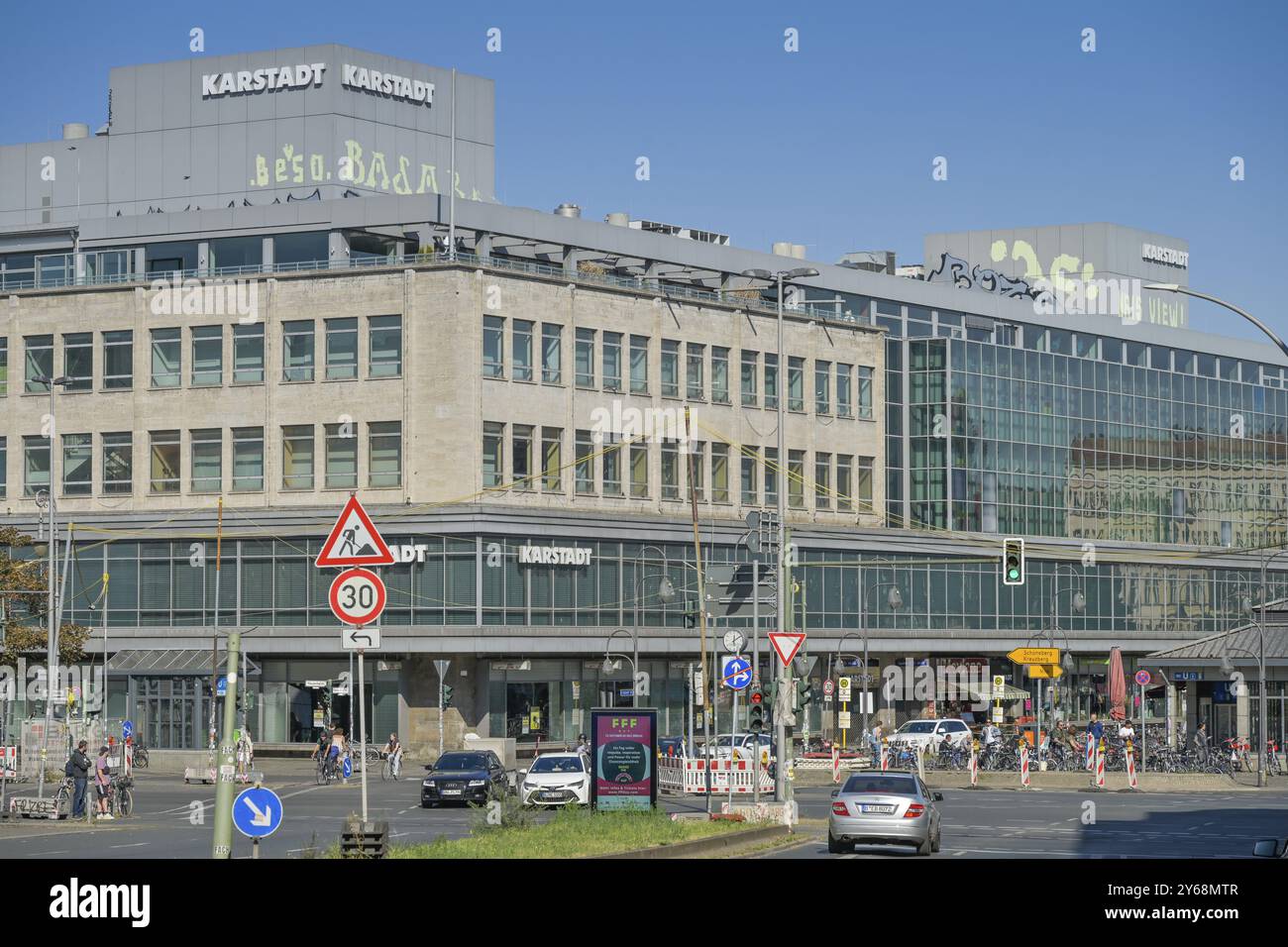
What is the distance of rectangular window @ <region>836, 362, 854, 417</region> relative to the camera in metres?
91.2

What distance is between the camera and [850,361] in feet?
302

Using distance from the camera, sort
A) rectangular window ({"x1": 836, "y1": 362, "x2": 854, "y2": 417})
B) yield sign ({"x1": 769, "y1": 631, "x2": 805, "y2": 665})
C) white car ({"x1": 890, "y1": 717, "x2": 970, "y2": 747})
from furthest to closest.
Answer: rectangular window ({"x1": 836, "y1": 362, "x2": 854, "y2": 417})
white car ({"x1": 890, "y1": 717, "x2": 970, "y2": 747})
yield sign ({"x1": 769, "y1": 631, "x2": 805, "y2": 665})

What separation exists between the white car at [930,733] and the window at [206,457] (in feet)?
92.4

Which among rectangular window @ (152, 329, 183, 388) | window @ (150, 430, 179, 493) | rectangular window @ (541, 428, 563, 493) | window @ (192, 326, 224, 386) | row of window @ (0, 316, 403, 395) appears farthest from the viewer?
rectangular window @ (152, 329, 183, 388)

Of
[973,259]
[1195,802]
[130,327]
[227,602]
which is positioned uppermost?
[973,259]

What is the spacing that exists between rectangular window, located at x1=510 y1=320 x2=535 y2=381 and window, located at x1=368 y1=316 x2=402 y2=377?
4.43 m

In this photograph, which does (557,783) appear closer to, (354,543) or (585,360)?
(354,543)

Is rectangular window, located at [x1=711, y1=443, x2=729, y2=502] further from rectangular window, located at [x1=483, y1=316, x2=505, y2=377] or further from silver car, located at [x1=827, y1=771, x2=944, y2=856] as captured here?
silver car, located at [x1=827, y1=771, x2=944, y2=856]

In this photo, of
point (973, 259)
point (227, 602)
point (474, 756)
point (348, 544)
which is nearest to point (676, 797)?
point (474, 756)

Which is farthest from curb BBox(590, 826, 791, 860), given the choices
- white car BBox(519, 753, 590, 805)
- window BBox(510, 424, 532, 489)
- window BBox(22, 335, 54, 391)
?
window BBox(22, 335, 54, 391)

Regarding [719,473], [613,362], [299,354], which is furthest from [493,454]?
[719,473]

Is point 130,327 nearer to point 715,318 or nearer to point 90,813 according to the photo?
point 715,318

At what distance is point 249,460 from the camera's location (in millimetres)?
77188

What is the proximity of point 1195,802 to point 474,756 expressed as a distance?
1919 cm
